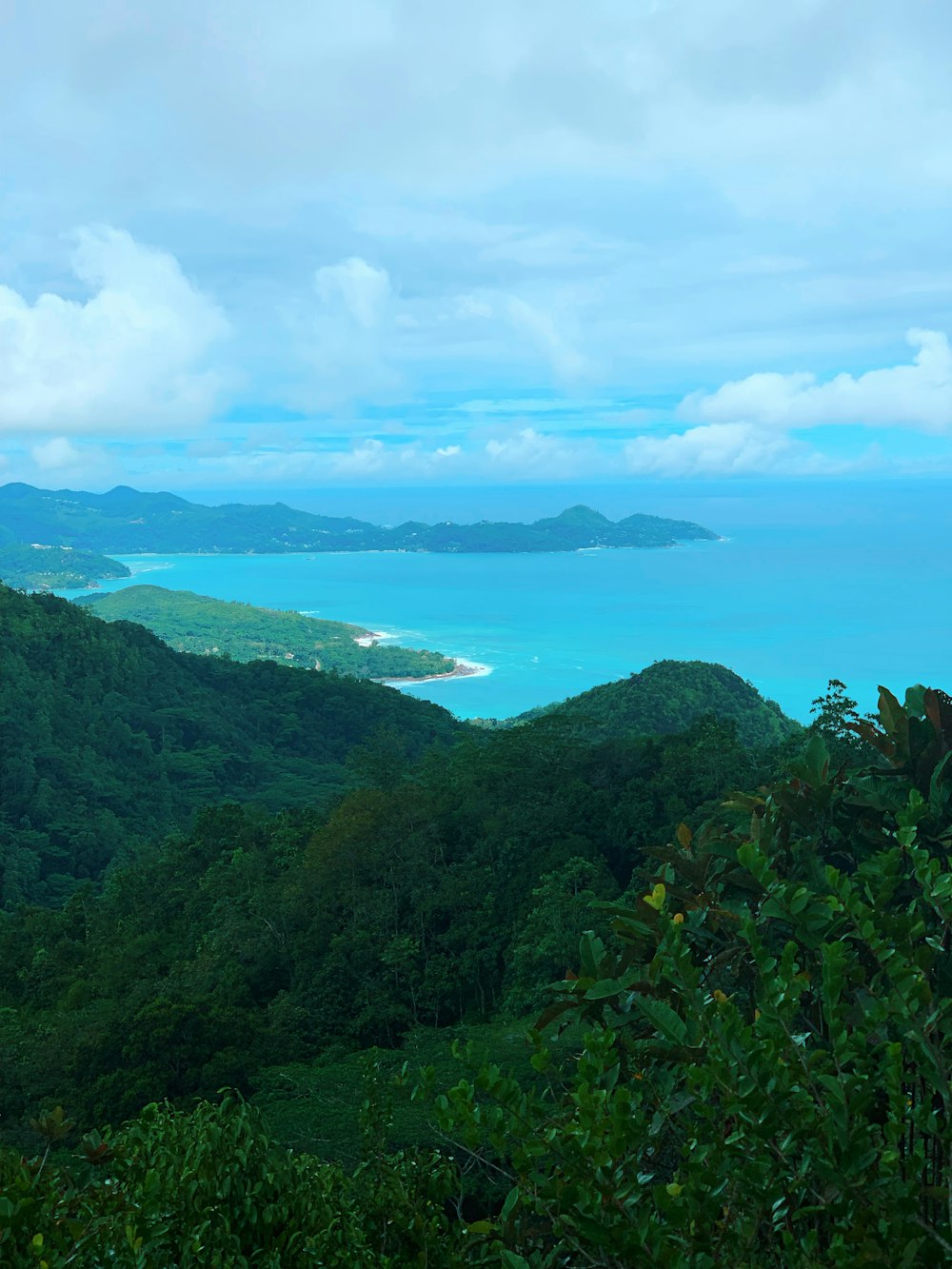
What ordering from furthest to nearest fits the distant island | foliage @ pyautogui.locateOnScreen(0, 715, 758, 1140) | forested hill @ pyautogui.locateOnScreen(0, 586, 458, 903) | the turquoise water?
1. the turquoise water
2. the distant island
3. forested hill @ pyautogui.locateOnScreen(0, 586, 458, 903)
4. foliage @ pyautogui.locateOnScreen(0, 715, 758, 1140)

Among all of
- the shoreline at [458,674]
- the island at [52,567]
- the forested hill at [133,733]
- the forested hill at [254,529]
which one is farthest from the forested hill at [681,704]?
the forested hill at [254,529]

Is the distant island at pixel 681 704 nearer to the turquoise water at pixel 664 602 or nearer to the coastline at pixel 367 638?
the turquoise water at pixel 664 602

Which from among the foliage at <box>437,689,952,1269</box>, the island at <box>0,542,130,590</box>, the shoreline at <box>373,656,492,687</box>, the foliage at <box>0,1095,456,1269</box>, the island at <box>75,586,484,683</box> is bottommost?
the foliage at <box>0,1095,456,1269</box>

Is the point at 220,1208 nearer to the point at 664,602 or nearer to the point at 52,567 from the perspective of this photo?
the point at 664,602

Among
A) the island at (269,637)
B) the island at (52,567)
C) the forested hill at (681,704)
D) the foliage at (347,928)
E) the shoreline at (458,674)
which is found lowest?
the foliage at (347,928)

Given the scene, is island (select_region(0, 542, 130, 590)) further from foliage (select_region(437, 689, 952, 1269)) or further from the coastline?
foliage (select_region(437, 689, 952, 1269))

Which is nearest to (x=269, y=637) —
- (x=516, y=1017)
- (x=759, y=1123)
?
(x=516, y=1017)

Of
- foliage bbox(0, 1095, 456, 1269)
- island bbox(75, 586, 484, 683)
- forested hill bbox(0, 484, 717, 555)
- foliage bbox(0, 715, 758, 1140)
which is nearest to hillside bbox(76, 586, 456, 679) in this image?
island bbox(75, 586, 484, 683)
